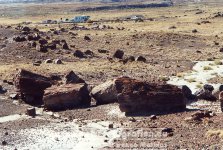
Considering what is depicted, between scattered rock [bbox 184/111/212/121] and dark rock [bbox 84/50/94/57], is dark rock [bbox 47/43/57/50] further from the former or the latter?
scattered rock [bbox 184/111/212/121]

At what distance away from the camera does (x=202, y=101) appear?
1479 inches

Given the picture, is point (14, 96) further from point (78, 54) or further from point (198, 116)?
point (78, 54)

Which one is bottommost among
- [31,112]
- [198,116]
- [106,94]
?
[31,112]

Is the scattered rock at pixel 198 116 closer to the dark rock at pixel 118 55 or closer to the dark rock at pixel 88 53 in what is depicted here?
the dark rock at pixel 118 55

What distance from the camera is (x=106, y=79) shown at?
4934 centimetres

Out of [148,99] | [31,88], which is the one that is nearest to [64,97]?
[31,88]

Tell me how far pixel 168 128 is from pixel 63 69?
27.5 metres

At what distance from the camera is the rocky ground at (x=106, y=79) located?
2861 cm

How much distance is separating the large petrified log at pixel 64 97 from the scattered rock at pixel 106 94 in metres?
1.04

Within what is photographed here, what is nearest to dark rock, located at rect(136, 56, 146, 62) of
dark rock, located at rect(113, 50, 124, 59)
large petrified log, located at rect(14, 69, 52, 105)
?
dark rock, located at rect(113, 50, 124, 59)

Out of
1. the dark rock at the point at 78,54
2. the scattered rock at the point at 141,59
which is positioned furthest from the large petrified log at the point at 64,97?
the dark rock at the point at 78,54

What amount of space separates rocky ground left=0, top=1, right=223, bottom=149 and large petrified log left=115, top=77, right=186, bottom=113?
1.28ft

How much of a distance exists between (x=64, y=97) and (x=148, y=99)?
22.1 ft

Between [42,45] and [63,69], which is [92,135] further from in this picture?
[42,45]
